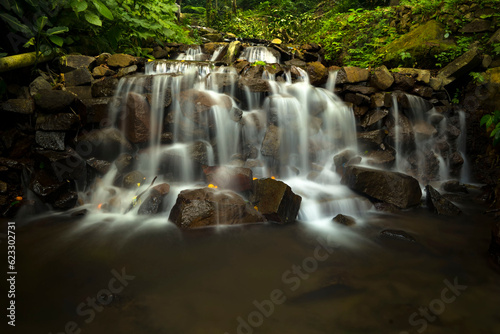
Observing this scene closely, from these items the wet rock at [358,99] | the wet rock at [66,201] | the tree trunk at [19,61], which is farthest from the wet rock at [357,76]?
the tree trunk at [19,61]

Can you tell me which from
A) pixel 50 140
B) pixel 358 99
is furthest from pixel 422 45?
→ pixel 50 140

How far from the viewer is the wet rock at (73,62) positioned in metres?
6.64

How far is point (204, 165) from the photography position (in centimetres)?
577

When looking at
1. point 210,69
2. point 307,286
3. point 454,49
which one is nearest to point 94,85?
point 210,69

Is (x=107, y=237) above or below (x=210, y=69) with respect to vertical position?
below

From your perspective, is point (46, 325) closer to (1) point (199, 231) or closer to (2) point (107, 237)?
(2) point (107, 237)

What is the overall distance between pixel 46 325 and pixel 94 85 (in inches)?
215

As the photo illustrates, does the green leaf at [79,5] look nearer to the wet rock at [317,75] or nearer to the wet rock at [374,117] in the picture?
the wet rock at [317,75]

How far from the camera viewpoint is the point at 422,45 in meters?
8.09

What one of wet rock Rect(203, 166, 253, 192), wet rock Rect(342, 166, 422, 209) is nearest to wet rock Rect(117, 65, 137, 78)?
wet rock Rect(203, 166, 253, 192)

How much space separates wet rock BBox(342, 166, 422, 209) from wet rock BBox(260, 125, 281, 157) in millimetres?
2000

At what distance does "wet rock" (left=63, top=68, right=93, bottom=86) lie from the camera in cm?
641

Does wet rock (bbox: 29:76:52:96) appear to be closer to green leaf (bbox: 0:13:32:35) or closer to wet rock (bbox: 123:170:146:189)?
green leaf (bbox: 0:13:32:35)

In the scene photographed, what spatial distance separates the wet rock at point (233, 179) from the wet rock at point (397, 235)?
240cm
